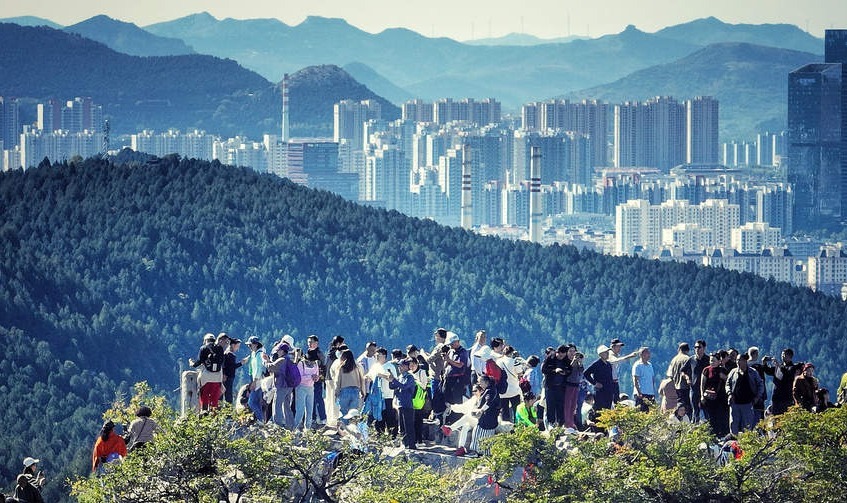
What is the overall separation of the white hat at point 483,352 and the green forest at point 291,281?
63754 mm

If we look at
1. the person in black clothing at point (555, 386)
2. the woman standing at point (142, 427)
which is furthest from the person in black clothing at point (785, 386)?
the woman standing at point (142, 427)

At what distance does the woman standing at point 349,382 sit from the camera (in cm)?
2253

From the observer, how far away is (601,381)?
912 inches

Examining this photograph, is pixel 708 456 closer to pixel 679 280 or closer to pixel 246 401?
pixel 246 401

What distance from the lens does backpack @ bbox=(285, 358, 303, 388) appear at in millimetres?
22422

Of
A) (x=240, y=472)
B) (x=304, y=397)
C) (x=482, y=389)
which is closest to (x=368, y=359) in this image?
(x=304, y=397)

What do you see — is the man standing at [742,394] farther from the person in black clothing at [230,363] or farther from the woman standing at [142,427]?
the woman standing at [142,427]

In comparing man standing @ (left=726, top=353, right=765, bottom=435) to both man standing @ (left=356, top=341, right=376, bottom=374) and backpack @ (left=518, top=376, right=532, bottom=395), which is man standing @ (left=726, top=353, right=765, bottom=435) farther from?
man standing @ (left=356, top=341, right=376, bottom=374)

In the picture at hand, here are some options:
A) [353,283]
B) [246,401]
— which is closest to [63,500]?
[246,401]

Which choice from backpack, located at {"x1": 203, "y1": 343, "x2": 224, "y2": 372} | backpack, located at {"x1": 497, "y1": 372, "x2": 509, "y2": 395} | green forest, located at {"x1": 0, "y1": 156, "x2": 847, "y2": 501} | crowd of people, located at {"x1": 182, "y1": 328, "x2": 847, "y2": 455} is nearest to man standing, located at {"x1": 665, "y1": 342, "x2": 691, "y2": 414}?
crowd of people, located at {"x1": 182, "y1": 328, "x2": 847, "y2": 455}

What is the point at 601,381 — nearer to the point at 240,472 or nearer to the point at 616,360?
the point at 616,360

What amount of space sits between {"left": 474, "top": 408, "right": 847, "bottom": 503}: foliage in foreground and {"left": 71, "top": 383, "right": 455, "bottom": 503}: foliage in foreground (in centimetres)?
86

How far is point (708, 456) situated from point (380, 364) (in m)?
3.69

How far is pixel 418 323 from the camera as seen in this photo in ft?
379
